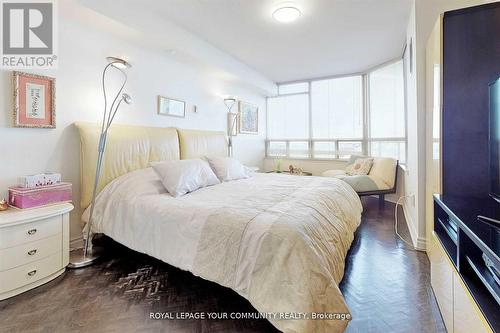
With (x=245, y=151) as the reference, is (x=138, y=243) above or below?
below

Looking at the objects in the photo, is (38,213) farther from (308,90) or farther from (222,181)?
(308,90)

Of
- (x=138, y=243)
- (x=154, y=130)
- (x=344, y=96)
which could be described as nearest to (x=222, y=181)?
(x=154, y=130)

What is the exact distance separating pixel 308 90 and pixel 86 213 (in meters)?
5.09

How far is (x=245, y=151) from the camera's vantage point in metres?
5.34

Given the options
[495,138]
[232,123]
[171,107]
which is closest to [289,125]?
[232,123]

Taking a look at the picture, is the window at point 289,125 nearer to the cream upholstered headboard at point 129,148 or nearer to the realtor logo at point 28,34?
the cream upholstered headboard at point 129,148

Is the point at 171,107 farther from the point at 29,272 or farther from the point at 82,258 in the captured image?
the point at 29,272

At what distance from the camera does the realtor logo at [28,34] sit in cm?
204

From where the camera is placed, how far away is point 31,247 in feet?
5.93

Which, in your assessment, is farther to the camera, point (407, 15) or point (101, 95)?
point (407, 15)

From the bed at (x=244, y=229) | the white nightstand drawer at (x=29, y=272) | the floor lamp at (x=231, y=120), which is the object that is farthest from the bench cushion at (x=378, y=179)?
the white nightstand drawer at (x=29, y=272)

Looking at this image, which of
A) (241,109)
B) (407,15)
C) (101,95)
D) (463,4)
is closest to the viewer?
(463,4)

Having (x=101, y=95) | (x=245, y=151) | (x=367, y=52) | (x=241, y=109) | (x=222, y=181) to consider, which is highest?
(x=367, y=52)

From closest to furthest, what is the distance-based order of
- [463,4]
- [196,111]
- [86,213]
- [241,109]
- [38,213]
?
[38,213]
[463,4]
[86,213]
[196,111]
[241,109]
